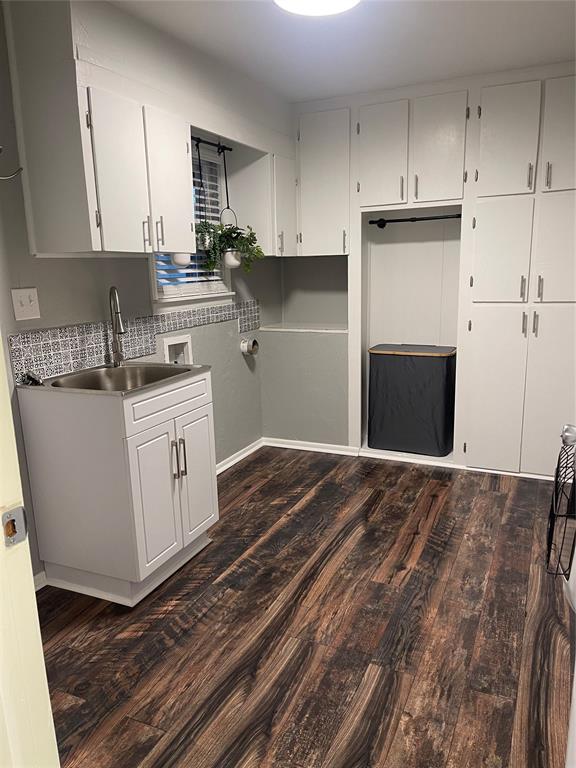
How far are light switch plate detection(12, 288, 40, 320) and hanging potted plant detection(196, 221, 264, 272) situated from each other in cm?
131

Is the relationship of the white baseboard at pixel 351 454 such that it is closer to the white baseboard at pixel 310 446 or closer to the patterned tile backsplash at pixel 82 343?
the white baseboard at pixel 310 446

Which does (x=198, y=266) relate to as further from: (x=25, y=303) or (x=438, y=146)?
(x=438, y=146)

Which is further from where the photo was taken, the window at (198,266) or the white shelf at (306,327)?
the white shelf at (306,327)

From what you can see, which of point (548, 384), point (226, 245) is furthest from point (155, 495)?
point (548, 384)

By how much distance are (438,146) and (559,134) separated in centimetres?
70

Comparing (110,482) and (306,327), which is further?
(306,327)

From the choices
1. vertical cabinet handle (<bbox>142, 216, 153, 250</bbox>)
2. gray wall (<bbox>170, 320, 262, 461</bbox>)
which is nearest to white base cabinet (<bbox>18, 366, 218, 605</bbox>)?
vertical cabinet handle (<bbox>142, 216, 153, 250</bbox>)

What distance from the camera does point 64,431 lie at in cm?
233

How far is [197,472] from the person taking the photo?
2709mm

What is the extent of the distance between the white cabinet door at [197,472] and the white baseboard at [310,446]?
155cm

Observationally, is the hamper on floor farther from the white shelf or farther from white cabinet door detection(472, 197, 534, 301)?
white cabinet door detection(472, 197, 534, 301)

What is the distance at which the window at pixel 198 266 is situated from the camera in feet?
10.7

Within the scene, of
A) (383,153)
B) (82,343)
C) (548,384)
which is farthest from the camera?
(383,153)

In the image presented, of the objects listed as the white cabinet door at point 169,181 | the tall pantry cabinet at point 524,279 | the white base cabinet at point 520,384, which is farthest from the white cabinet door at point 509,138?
the white cabinet door at point 169,181
